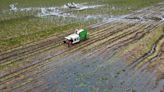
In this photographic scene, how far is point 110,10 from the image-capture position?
4431cm

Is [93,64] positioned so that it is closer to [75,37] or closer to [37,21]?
[75,37]

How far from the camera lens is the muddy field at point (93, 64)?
20.3 metres

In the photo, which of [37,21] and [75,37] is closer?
[75,37]

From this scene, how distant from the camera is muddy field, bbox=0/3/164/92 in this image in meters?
20.3

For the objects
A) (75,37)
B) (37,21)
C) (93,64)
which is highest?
(37,21)

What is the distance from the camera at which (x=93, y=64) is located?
24.1 meters

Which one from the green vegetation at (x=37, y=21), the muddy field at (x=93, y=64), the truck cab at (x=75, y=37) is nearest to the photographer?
the muddy field at (x=93, y=64)

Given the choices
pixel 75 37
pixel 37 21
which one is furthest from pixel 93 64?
pixel 37 21

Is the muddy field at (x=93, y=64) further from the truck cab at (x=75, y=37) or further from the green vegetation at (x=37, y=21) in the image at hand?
the green vegetation at (x=37, y=21)

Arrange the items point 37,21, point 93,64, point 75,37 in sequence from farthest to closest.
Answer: point 37,21 → point 75,37 → point 93,64

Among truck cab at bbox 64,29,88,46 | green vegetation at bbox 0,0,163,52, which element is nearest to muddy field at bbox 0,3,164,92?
truck cab at bbox 64,29,88,46

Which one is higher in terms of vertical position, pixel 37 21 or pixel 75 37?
pixel 37 21

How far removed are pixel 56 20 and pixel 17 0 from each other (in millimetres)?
17725

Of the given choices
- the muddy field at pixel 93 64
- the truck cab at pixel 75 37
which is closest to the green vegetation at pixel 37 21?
the muddy field at pixel 93 64
